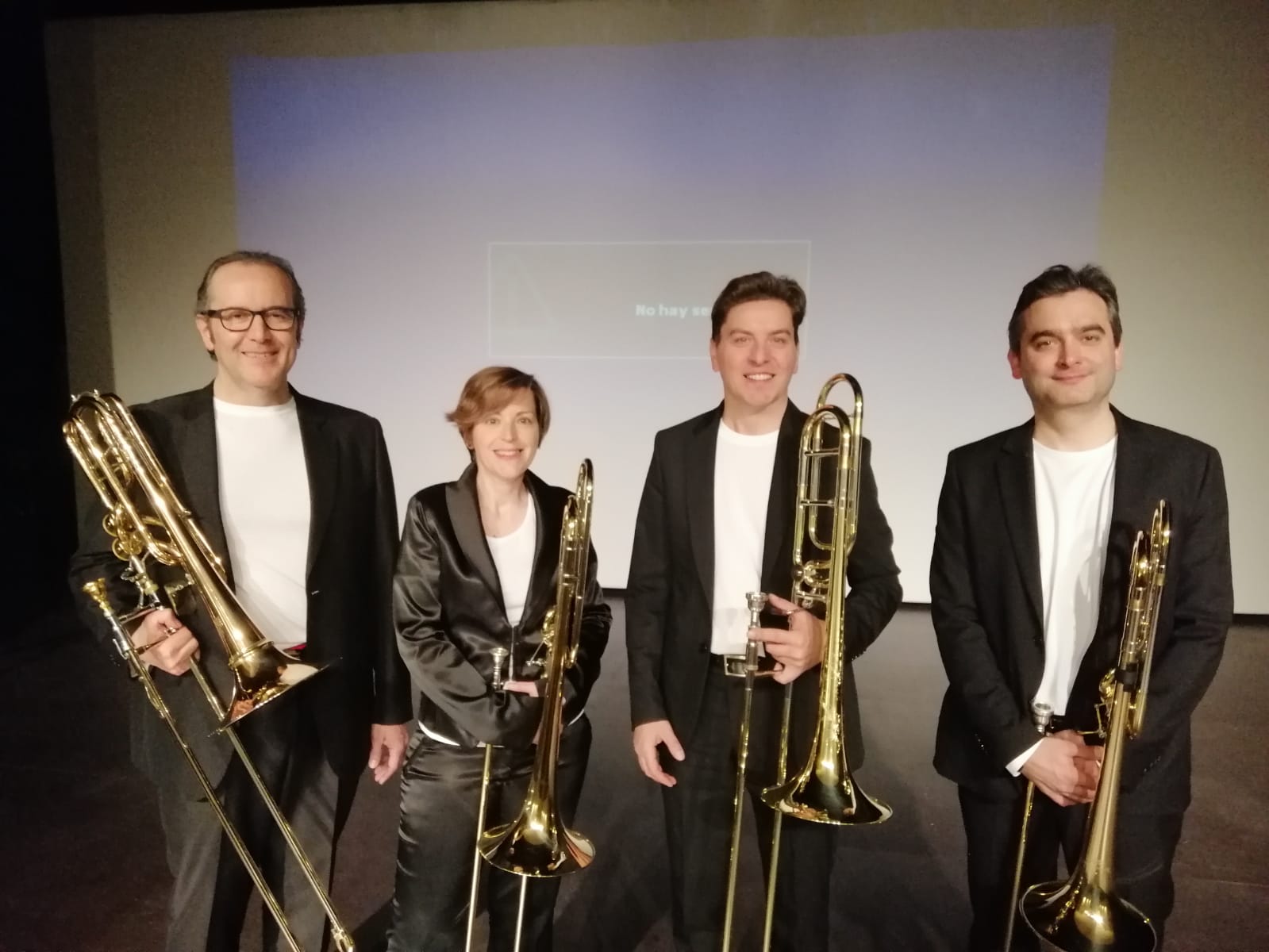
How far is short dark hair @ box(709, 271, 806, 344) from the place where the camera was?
2035 mm

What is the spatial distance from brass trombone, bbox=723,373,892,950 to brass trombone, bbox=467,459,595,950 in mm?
482

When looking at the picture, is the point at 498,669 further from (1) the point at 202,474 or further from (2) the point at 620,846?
(2) the point at 620,846

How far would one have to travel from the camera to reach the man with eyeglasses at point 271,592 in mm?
1885

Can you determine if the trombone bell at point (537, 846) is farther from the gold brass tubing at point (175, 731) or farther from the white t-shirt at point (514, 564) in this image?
the gold brass tubing at point (175, 731)

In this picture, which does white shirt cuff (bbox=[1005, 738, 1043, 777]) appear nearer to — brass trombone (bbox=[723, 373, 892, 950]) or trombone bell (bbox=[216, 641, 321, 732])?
brass trombone (bbox=[723, 373, 892, 950])

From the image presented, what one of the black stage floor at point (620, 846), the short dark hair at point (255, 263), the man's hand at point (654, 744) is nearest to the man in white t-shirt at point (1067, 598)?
the man's hand at point (654, 744)

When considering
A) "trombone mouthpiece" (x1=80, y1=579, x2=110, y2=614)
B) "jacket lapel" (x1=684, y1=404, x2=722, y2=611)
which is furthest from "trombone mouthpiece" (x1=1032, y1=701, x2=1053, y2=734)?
"trombone mouthpiece" (x1=80, y1=579, x2=110, y2=614)

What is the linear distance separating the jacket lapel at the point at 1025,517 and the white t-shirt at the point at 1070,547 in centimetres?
3

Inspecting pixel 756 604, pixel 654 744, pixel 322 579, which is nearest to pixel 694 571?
pixel 756 604

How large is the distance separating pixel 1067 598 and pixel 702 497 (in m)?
0.93

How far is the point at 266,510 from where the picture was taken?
1937mm

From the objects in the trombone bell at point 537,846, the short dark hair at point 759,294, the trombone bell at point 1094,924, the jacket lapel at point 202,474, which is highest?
the short dark hair at point 759,294

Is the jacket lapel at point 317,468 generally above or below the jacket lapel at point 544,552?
above

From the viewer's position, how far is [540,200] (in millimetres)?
5355
